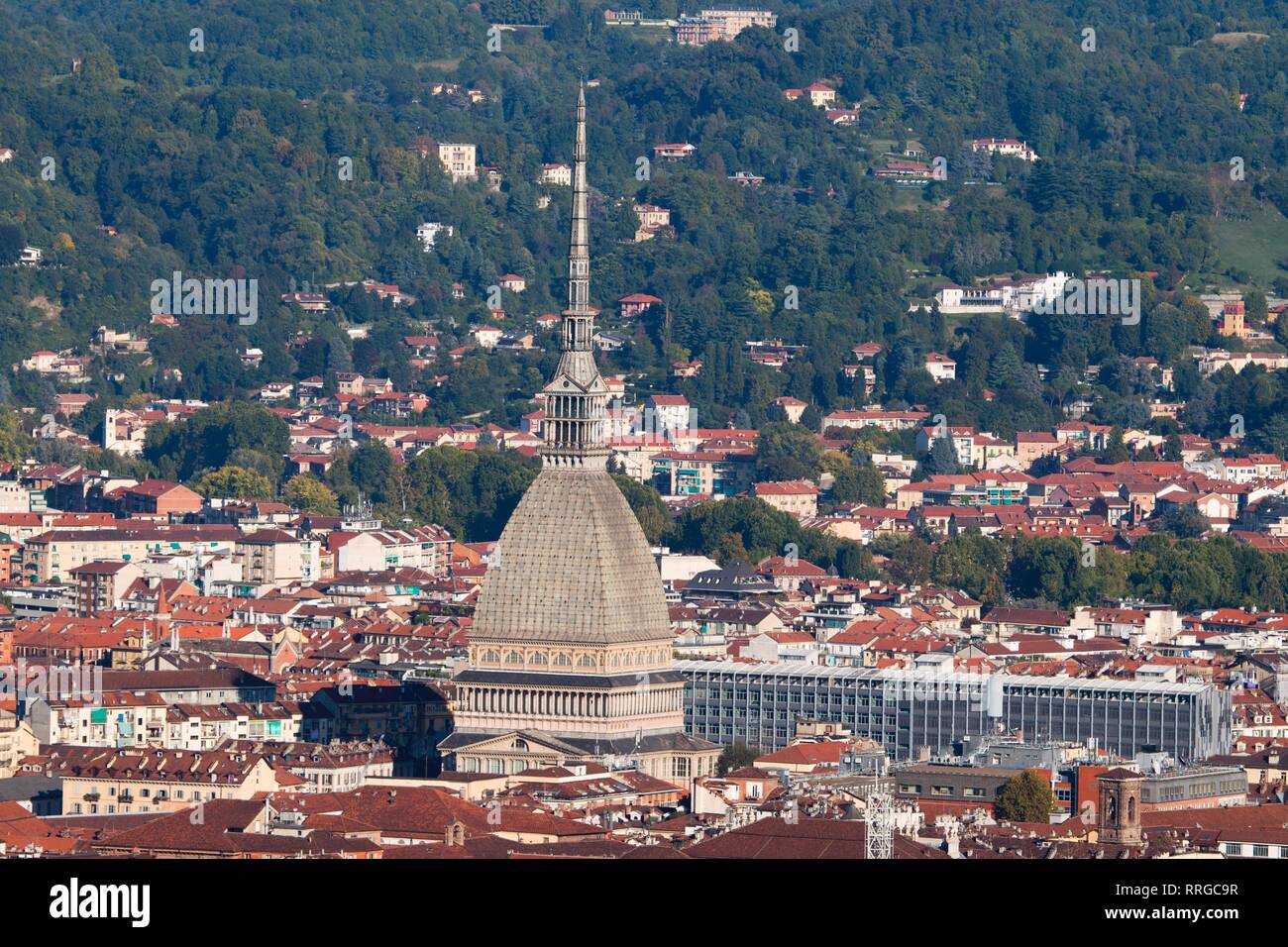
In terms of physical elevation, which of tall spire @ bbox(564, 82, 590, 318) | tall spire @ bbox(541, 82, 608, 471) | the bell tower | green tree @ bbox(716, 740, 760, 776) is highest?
tall spire @ bbox(564, 82, 590, 318)

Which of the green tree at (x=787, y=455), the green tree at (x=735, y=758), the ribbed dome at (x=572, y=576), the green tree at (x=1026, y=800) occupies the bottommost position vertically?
the green tree at (x=735, y=758)

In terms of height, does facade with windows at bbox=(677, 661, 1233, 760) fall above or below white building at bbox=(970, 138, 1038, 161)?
below

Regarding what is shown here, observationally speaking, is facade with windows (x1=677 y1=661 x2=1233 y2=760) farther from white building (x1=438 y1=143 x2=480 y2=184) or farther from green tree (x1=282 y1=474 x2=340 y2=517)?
white building (x1=438 y1=143 x2=480 y2=184)

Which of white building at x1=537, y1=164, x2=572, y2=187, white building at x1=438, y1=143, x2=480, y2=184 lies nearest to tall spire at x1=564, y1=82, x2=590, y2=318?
white building at x1=537, y1=164, x2=572, y2=187

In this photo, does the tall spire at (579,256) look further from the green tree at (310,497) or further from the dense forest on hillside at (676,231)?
the dense forest on hillside at (676,231)

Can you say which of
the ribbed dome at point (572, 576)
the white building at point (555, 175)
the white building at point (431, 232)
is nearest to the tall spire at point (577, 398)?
the ribbed dome at point (572, 576)

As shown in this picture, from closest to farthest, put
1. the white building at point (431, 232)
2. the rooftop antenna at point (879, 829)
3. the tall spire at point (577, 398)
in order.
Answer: the rooftop antenna at point (879, 829)
the tall spire at point (577, 398)
the white building at point (431, 232)

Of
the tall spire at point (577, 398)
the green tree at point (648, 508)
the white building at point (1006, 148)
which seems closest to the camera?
the tall spire at point (577, 398)
